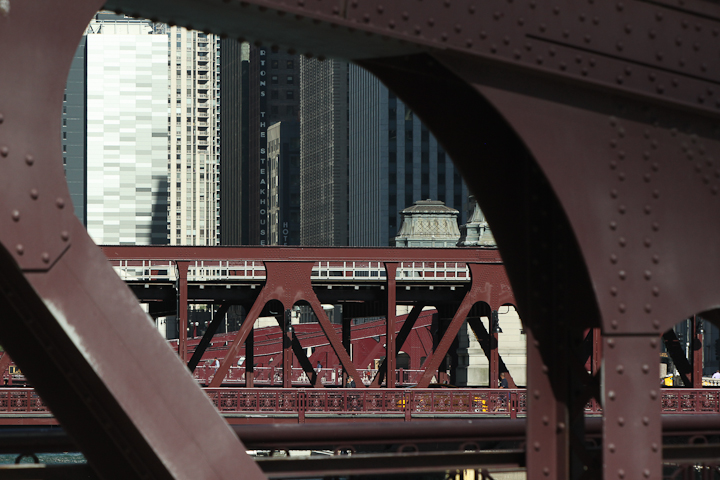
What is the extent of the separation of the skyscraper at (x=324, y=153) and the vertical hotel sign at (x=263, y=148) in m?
19.8

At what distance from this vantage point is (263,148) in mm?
195625

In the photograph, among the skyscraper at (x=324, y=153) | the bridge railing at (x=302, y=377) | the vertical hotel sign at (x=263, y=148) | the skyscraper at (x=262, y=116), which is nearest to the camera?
the bridge railing at (x=302, y=377)

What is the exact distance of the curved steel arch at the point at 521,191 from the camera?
396cm

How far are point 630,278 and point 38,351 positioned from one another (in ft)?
9.25

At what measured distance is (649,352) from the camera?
5.06m

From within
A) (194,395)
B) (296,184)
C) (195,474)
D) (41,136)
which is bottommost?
(195,474)

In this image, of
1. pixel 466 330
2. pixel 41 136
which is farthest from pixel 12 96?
pixel 466 330

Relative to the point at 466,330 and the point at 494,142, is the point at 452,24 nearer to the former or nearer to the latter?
the point at 494,142

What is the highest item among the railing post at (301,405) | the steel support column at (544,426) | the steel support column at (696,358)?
the steel support column at (696,358)

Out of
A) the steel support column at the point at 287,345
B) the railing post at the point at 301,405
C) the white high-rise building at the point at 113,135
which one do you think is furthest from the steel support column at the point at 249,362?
the white high-rise building at the point at 113,135

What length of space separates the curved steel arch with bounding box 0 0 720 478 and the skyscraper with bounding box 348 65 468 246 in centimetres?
12462

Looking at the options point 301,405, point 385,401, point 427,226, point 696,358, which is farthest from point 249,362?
point 427,226

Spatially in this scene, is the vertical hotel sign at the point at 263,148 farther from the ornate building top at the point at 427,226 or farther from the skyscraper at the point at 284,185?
the ornate building top at the point at 427,226

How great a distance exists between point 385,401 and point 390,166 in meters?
102
